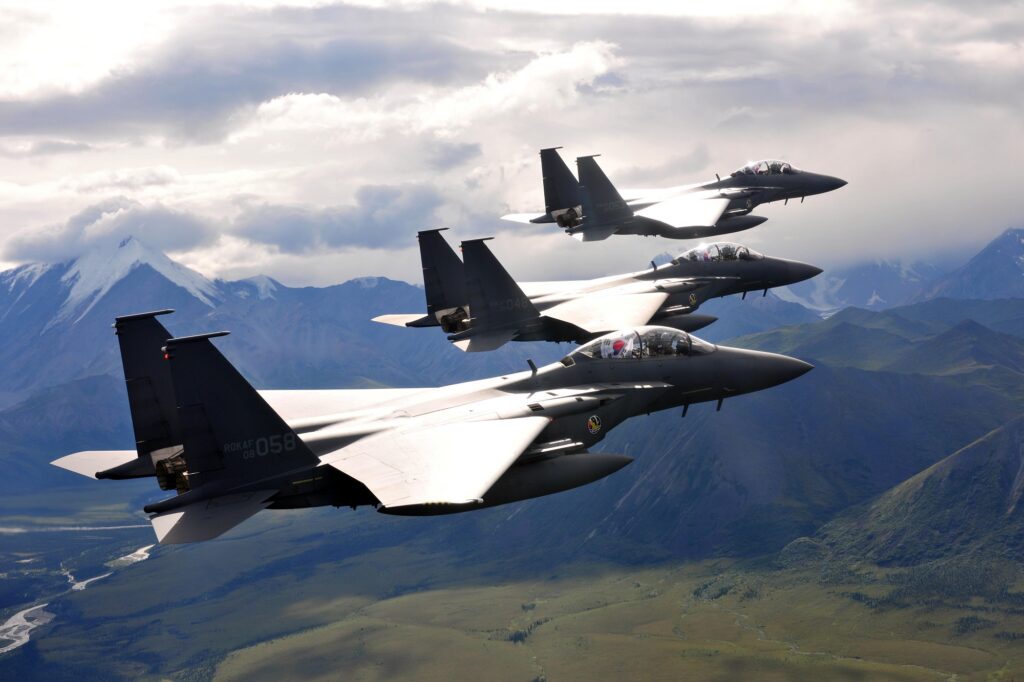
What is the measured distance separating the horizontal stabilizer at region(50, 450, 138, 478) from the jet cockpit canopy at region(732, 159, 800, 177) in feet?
167

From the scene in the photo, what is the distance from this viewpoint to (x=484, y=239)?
51188 mm

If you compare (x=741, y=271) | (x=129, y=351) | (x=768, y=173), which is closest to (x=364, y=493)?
(x=129, y=351)

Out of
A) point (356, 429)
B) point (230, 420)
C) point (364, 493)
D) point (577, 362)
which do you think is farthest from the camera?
point (577, 362)

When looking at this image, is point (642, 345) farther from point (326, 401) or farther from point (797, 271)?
point (797, 271)

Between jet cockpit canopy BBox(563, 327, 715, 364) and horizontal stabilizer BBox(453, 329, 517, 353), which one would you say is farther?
horizontal stabilizer BBox(453, 329, 517, 353)

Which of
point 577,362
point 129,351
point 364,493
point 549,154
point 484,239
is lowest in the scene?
point 364,493

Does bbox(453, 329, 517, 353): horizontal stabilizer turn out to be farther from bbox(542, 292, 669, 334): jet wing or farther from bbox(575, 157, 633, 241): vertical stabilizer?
bbox(575, 157, 633, 241): vertical stabilizer

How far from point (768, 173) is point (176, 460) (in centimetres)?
5260

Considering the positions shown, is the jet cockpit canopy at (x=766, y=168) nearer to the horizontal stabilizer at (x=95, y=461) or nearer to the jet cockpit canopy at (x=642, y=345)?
the jet cockpit canopy at (x=642, y=345)

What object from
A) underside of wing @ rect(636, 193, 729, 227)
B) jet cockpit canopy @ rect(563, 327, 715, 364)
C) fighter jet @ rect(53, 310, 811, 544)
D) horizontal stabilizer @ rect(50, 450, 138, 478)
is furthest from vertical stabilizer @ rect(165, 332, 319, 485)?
underside of wing @ rect(636, 193, 729, 227)

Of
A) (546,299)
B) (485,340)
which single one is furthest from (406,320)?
(546,299)

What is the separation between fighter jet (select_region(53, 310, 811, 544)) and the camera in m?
28.0

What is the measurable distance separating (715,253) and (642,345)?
A: 2402 centimetres

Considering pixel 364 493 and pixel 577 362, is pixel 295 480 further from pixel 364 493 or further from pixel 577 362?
pixel 577 362
